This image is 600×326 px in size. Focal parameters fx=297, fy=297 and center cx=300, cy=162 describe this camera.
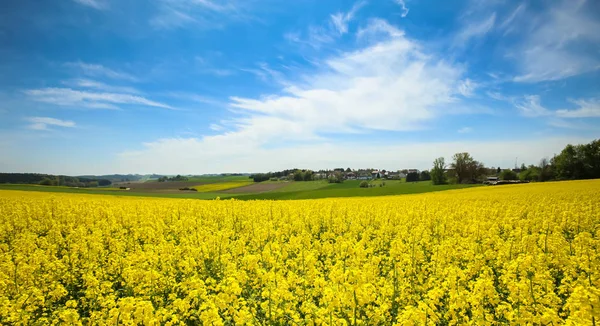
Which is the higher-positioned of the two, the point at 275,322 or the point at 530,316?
the point at 530,316

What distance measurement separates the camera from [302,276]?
283 inches

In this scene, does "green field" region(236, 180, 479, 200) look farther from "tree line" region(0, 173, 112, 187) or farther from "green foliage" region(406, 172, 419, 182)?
"tree line" region(0, 173, 112, 187)

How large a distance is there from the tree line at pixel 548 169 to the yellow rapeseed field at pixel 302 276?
67.6 meters

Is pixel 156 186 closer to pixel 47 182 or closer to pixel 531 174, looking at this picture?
pixel 47 182

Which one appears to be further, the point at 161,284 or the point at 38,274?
the point at 38,274

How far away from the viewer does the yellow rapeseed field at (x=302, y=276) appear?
496cm

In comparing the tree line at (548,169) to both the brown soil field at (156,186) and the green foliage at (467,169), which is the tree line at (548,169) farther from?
the brown soil field at (156,186)

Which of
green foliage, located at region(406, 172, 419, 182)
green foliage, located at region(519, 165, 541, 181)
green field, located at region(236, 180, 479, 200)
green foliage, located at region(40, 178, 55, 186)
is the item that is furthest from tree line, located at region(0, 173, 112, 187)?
green foliage, located at region(519, 165, 541, 181)

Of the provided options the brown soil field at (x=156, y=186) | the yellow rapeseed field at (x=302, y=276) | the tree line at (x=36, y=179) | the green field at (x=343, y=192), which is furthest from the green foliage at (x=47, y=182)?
the yellow rapeseed field at (x=302, y=276)

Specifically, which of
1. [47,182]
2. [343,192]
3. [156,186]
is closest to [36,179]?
[47,182]

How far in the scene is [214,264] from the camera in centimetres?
859

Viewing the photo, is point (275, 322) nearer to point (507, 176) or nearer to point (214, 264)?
point (214, 264)

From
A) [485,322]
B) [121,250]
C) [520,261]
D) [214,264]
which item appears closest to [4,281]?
[121,250]

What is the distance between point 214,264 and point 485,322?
6.70m
